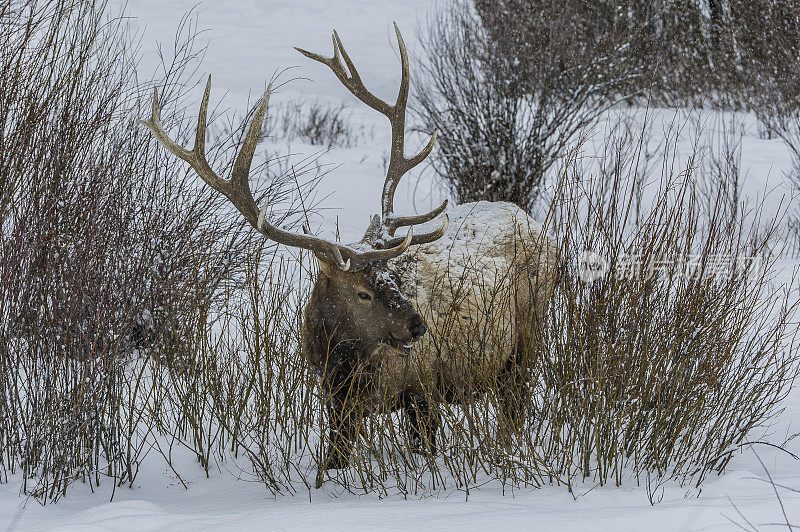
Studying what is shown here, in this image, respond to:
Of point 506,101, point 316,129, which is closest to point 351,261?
point 506,101

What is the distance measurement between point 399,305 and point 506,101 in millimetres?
4412

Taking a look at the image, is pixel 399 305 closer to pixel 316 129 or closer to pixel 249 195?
pixel 249 195

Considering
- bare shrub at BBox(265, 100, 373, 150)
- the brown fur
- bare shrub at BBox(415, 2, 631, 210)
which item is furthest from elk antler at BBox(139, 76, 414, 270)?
bare shrub at BBox(265, 100, 373, 150)

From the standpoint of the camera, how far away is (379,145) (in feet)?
40.0

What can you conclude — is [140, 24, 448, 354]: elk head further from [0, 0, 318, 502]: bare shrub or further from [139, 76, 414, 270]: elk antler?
[0, 0, 318, 502]: bare shrub

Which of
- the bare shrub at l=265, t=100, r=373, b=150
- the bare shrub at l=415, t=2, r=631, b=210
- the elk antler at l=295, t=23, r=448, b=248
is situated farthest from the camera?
the bare shrub at l=265, t=100, r=373, b=150

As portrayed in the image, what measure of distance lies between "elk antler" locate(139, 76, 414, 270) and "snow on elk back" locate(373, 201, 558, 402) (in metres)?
0.30

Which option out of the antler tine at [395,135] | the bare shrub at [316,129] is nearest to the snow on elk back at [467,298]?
the antler tine at [395,135]

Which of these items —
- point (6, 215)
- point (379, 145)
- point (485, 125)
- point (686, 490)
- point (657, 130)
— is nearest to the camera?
point (686, 490)

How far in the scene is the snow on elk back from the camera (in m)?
2.96

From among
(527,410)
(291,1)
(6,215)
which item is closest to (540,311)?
(527,410)

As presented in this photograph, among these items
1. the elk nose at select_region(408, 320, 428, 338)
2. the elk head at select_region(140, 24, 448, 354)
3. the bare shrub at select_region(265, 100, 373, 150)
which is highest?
the bare shrub at select_region(265, 100, 373, 150)

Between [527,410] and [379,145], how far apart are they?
9.48 metres

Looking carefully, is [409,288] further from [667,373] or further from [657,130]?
[657,130]
